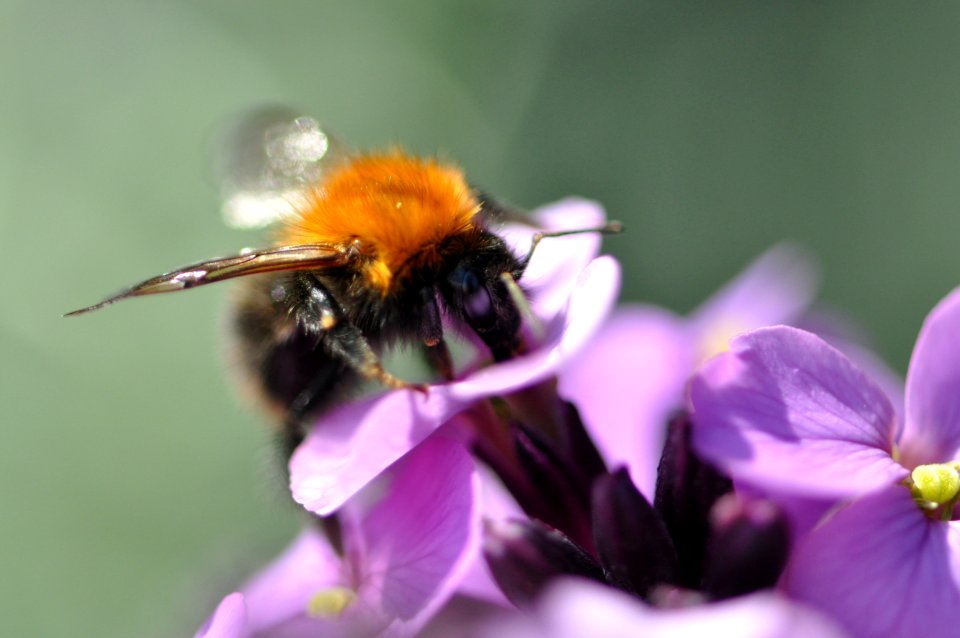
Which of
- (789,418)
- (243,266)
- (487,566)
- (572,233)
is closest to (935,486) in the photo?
(789,418)

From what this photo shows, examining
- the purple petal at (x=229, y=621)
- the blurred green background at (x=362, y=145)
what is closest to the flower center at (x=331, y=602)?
the purple petal at (x=229, y=621)

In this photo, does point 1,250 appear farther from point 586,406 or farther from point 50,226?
point 586,406

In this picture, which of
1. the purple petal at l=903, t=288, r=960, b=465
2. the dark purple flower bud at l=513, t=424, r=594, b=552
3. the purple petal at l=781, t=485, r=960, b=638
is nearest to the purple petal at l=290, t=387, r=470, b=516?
the dark purple flower bud at l=513, t=424, r=594, b=552

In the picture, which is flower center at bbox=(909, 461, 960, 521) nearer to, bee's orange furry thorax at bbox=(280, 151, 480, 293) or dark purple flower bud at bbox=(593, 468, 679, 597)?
dark purple flower bud at bbox=(593, 468, 679, 597)

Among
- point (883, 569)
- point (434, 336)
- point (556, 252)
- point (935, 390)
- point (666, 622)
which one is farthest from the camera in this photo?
point (556, 252)

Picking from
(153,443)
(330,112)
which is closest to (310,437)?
(153,443)

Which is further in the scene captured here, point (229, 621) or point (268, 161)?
point (268, 161)

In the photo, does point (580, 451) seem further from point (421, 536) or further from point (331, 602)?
point (331, 602)
